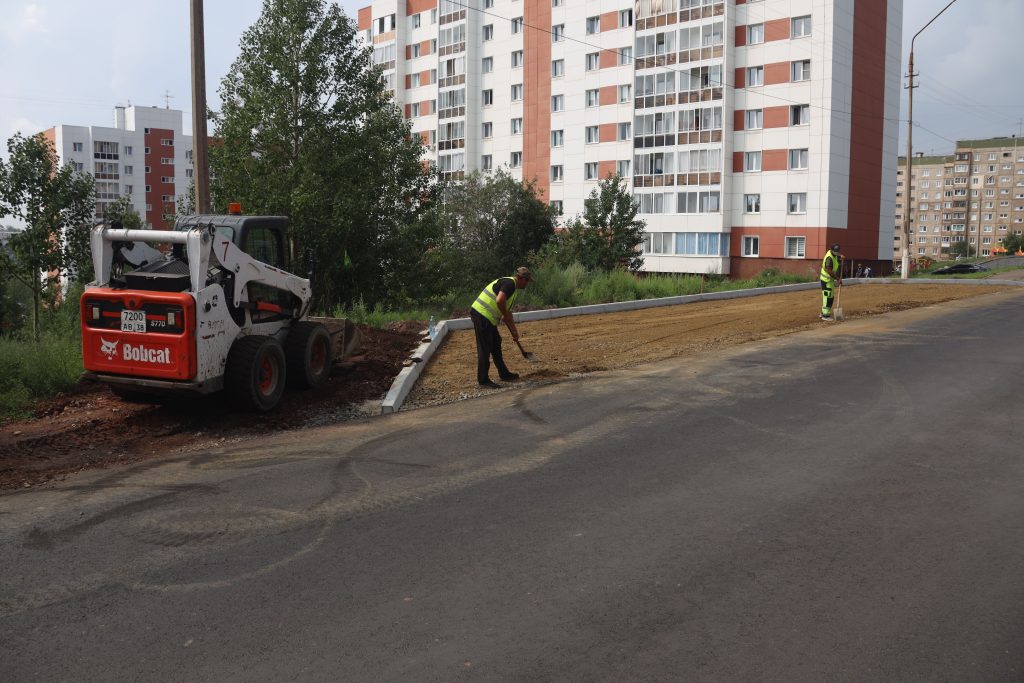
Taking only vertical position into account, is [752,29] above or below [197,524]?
above

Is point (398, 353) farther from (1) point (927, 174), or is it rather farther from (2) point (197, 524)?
(1) point (927, 174)

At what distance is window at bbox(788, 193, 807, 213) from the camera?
172 feet

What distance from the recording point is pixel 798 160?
52.5 metres

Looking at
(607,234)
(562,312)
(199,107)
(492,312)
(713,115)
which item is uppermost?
(713,115)

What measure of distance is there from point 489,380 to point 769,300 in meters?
15.9

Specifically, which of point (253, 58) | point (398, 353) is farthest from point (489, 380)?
point (253, 58)

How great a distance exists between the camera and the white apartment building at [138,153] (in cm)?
10275

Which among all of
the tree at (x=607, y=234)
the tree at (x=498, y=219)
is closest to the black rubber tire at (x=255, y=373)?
the tree at (x=607, y=234)

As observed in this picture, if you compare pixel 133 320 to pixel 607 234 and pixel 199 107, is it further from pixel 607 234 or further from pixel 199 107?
pixel 607 234

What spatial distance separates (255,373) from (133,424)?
4.94 ft

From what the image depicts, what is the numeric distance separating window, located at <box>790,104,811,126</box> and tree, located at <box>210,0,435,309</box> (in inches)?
1402

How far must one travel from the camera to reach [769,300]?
25.6m

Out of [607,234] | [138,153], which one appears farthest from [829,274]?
[138,153]

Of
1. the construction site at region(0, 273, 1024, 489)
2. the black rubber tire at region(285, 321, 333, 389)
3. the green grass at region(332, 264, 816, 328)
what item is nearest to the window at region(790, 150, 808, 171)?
the green grass at region(332, 264, 816, 328)
